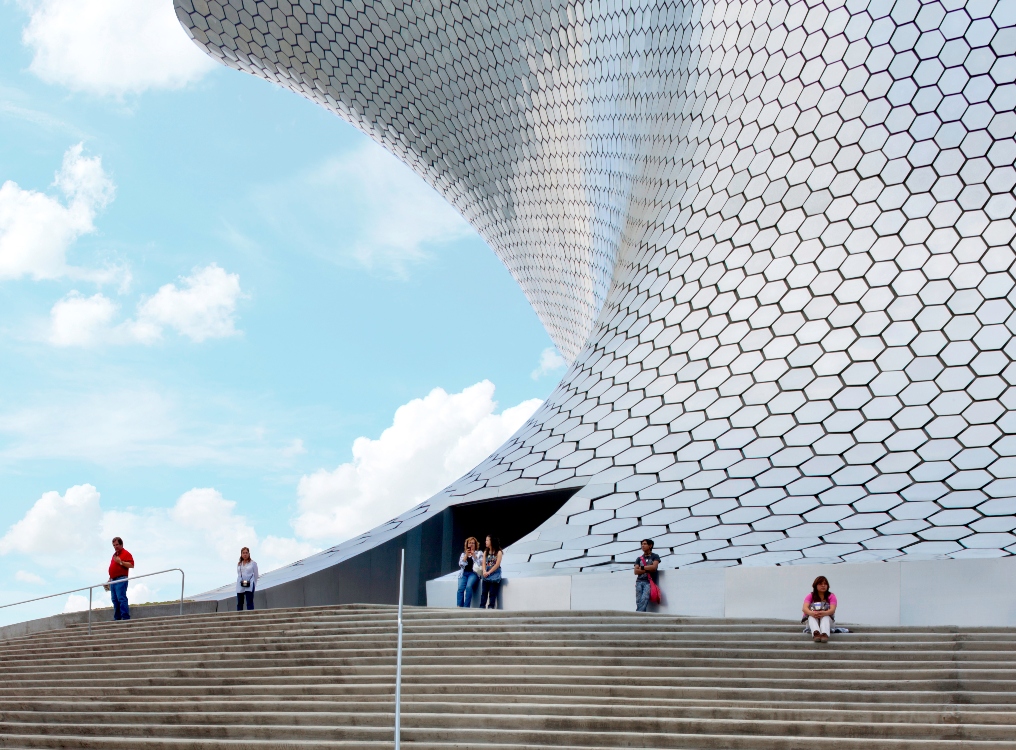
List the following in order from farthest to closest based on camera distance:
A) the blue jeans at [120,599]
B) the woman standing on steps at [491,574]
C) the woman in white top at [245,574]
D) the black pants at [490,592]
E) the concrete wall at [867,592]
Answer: the blue jeans at [120,599] → the woman in white top at [245,574] → the black pants at [490,592] → the woman standing on steps at [491,574] → the concrete wall at [867,592]

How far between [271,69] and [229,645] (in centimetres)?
1420

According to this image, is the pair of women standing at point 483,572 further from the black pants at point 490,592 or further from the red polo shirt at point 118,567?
the red polo shirt at point 118,567

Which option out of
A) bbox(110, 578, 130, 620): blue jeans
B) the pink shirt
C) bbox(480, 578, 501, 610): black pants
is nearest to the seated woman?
the pink shirt

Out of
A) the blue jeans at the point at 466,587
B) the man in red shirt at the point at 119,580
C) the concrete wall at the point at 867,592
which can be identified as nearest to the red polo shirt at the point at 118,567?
the man in red shirt at the point at 119,580

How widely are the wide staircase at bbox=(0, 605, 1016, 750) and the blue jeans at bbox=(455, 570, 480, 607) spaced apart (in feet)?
4.85

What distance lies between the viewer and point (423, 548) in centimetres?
1282

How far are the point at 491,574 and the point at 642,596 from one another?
142 cm

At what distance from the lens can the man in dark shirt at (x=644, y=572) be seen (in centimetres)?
852

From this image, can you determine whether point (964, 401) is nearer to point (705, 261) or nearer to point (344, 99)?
point (705, 261)

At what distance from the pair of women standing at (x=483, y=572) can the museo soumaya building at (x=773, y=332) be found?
170mm

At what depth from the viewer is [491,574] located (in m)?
9.27

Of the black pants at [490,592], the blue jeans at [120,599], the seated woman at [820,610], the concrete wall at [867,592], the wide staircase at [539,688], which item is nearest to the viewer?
the wide staircase at [539,688]

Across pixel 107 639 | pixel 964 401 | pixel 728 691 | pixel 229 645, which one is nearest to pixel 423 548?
pixel 107 639

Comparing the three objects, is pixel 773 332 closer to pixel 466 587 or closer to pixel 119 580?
pixel 466 587
